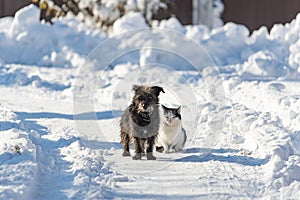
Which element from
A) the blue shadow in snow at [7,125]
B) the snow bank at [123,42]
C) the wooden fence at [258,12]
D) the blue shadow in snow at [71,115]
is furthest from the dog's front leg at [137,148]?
the wooden fence at [258,12]

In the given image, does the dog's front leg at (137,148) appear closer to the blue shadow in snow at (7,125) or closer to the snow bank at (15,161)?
the snow bank at (15,161)

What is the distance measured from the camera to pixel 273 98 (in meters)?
8.35

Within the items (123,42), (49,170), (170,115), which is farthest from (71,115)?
(123,42)

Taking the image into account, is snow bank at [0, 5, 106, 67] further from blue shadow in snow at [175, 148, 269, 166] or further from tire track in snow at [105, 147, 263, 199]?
tire track in snow at [105, 147, 263, 199]

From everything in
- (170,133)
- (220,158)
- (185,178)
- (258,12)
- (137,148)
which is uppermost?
(258,12)

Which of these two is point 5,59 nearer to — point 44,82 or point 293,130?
point 44,82

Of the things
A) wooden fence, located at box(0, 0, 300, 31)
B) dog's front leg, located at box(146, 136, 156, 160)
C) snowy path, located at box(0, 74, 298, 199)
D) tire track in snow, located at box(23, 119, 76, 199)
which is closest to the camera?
tire track in snow, located at box(23, 119, 76, 199)

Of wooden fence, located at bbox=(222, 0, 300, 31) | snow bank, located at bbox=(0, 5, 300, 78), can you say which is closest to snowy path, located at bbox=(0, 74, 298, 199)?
snow bank, located at bbox=(0, 5, 300, 78)

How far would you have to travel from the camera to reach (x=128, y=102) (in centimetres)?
740

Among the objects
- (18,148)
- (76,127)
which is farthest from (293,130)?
(18,148)

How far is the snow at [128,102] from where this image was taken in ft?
17.2

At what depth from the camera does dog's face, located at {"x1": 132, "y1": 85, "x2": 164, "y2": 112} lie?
5590 millimetres

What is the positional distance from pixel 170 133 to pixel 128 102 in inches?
57.5

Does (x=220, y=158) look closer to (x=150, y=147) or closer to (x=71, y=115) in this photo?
(x=150, y=147)
